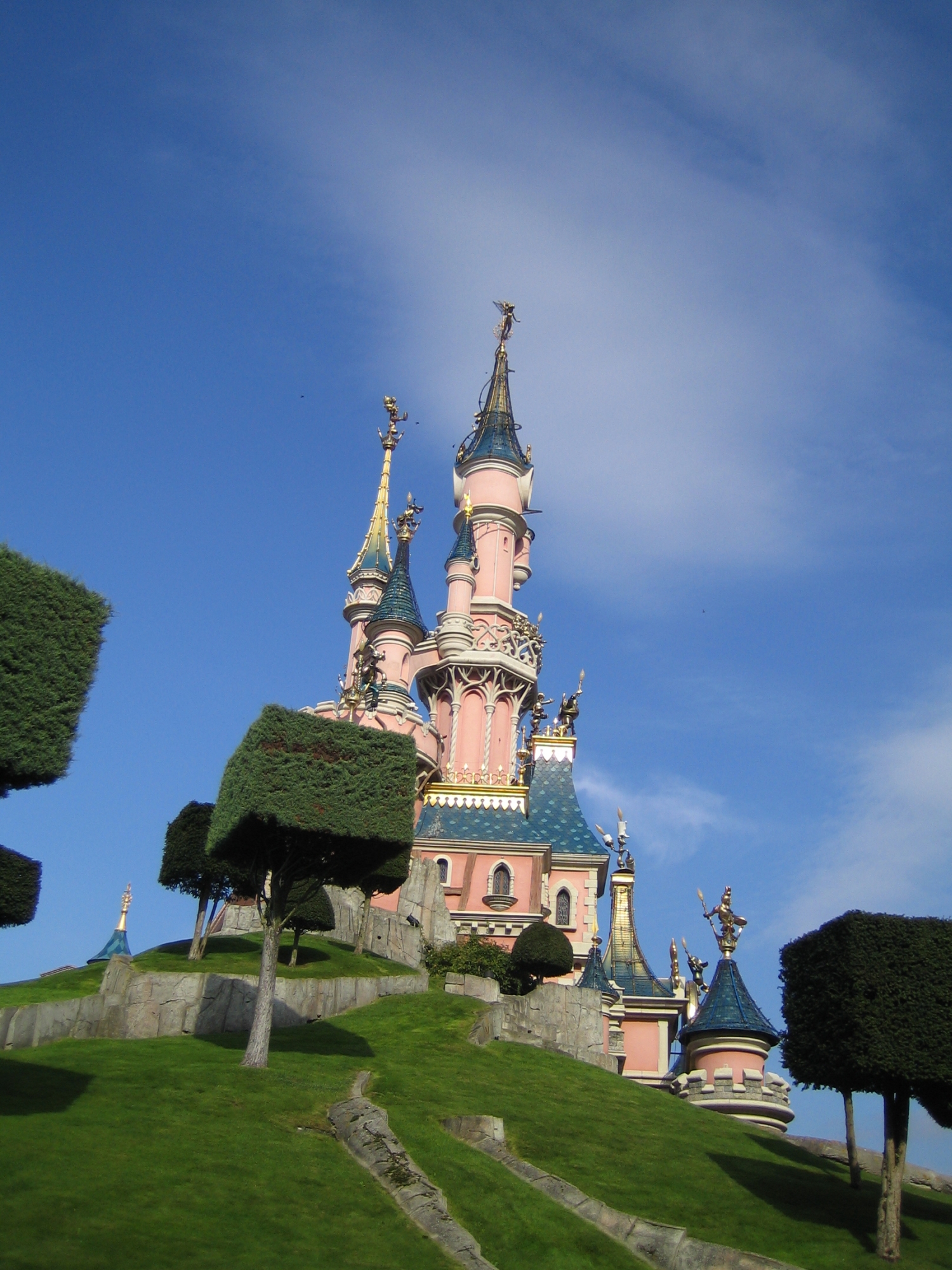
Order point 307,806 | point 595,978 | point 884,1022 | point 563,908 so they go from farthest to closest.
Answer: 1. point 563,908
2. point 595,978
3. point 307,806
4. point 884,1022

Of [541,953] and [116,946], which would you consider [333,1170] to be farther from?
[116,946]

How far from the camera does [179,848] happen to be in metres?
39.4

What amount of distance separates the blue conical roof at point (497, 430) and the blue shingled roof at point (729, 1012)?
4396 centimetres

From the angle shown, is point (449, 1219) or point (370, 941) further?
point (370, 941)

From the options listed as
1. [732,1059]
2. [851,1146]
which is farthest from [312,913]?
[851,1146]

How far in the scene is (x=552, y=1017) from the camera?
1638 inches

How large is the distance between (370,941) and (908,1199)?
2590 cm

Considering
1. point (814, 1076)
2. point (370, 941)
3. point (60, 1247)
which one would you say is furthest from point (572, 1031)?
point (60, 1247)

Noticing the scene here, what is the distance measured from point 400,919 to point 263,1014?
22.7 metres

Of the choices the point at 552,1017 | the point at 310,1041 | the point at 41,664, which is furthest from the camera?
the point at 552,1017

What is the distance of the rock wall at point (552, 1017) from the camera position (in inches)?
1597

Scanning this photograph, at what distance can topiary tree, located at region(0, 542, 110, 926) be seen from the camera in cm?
1973

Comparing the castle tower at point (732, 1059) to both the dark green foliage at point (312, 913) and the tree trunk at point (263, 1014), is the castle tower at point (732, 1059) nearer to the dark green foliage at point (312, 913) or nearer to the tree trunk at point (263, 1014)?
the dark green foliage at point (312, 913)

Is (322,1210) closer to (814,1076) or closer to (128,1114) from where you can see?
(128,1114)
